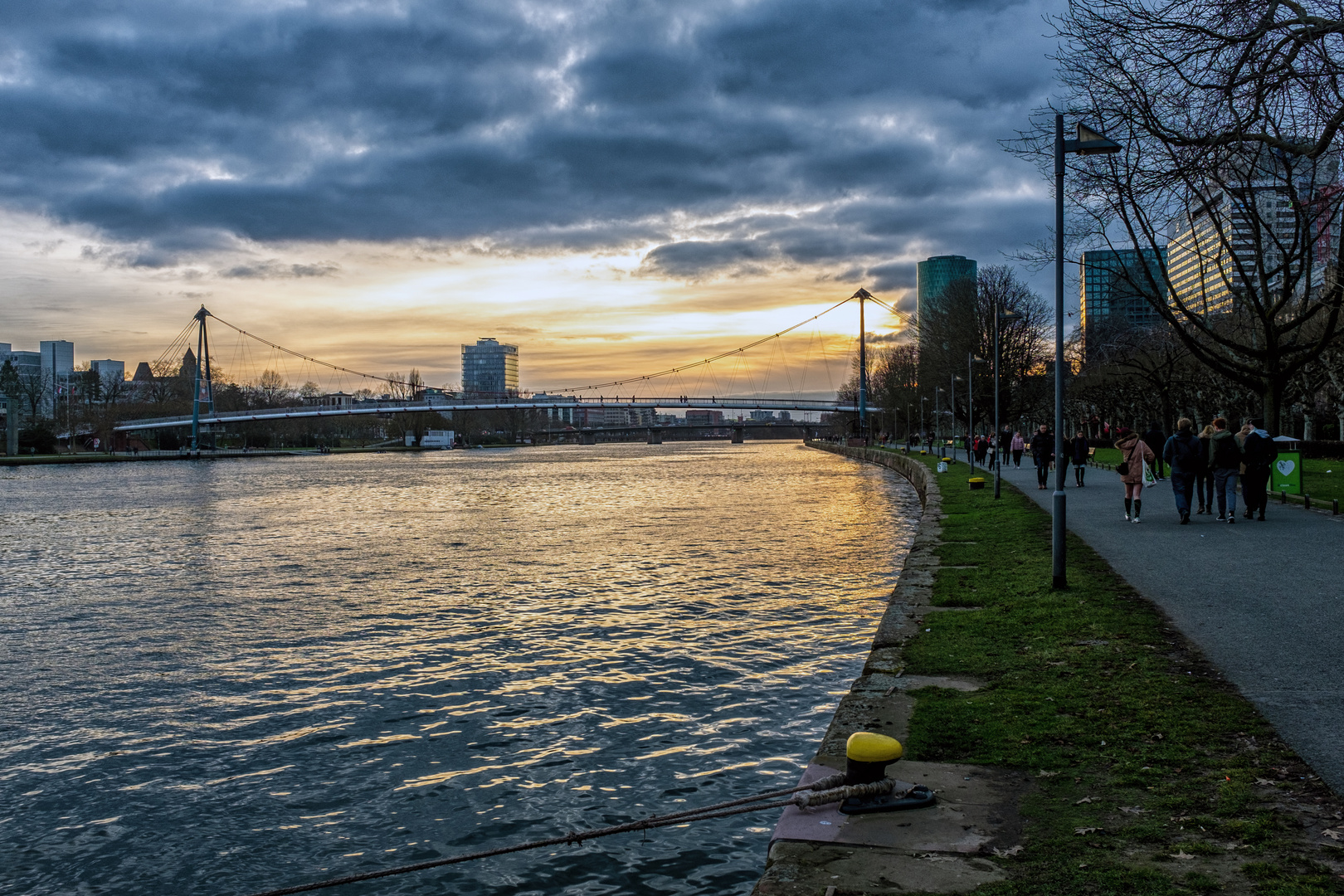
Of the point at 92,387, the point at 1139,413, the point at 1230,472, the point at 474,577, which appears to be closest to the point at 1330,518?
the point at 1230,472

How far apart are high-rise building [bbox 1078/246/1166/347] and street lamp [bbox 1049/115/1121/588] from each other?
648 centimetres

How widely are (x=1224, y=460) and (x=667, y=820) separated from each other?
14.4 meters

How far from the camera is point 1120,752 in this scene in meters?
5.47

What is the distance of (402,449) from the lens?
138 meters

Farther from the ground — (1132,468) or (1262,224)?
(1262,224)

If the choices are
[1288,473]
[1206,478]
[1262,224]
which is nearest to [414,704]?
[1206,478]

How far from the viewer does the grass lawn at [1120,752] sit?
4.01 meters

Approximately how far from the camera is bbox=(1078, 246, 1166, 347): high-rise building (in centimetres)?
2141

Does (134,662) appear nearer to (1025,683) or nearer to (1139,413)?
(1025,683)

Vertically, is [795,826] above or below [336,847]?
above

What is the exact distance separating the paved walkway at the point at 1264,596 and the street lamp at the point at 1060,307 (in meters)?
0.86

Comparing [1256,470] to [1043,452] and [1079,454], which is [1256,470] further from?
[1043,452]

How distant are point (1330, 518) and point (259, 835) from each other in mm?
16936

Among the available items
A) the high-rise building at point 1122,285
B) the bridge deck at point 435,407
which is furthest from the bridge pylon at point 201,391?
the high-rise building at point 1122,285
